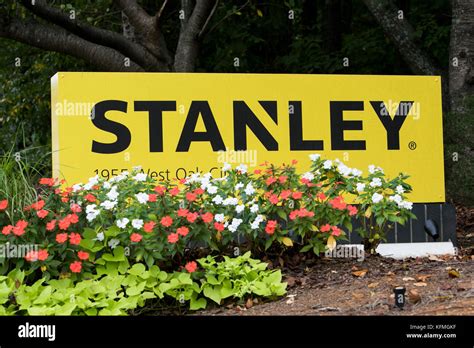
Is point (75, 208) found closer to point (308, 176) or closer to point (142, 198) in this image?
point (142, 198)

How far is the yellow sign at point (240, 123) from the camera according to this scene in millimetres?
7539

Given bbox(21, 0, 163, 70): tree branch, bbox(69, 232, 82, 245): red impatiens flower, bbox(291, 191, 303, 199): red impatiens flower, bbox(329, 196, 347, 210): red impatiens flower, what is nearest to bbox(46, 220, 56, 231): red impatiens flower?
bbox(69, 232, 82, 245): red impatiens flower

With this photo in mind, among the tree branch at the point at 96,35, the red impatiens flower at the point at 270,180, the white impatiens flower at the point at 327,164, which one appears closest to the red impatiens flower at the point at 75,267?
the red impatiens flower at the point at 270,180

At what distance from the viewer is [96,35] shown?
1034 centimetres

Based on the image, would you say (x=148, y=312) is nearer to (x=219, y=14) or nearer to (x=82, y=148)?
(x=82, y=148)

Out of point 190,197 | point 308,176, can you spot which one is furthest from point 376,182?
point 190,197

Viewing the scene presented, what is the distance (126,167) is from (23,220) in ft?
6.28

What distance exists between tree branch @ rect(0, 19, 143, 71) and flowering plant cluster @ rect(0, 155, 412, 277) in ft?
14.2

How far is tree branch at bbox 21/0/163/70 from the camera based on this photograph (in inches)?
390

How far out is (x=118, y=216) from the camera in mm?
5812

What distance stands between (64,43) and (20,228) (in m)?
5.23

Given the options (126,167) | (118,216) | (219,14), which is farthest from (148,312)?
(219,14)

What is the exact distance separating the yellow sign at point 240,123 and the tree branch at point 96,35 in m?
2.56

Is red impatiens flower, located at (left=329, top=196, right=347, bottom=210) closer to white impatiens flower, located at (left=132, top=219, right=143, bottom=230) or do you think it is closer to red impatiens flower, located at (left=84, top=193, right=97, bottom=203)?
white impatiens flower, located at (left=132, top=219, right=143, bottom=230)
